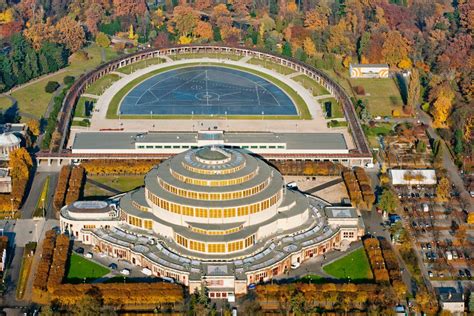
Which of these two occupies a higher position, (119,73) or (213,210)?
(119,73)

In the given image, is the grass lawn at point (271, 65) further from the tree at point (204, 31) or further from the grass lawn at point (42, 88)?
the grass lawn at point (42, 88)

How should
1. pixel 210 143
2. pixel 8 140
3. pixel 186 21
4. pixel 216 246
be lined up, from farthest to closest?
pixel 186 21, pixel 210 143, pixel 8 140, pixel 216 246

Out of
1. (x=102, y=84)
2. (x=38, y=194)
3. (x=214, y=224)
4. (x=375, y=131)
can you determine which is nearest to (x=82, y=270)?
(x=214, y=224)

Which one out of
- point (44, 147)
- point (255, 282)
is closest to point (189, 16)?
point (44, 147)

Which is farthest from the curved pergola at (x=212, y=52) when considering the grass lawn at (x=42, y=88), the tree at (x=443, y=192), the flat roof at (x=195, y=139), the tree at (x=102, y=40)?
the tree at (x=443, y=192)

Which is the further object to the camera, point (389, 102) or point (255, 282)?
point (389, 102)

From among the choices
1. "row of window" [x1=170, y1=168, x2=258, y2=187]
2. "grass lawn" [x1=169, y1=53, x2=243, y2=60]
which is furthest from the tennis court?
"row of window" [x1=170, y1=168, x2=258, y2=187]

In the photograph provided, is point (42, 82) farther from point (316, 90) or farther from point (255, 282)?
point (255, 282)

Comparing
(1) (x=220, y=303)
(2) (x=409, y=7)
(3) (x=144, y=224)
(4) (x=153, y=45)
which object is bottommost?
(1) (x=220, y=303)

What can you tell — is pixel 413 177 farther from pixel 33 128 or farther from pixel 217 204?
pixel 33 128
